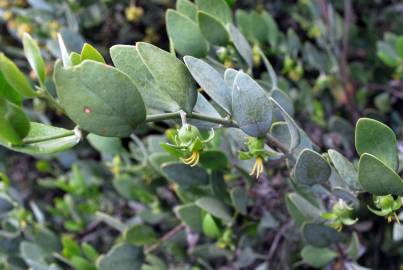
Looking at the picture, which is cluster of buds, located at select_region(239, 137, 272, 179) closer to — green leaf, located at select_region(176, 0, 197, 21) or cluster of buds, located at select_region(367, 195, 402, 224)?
cluster of buds, located at select_region(367, 195, 402, 224)

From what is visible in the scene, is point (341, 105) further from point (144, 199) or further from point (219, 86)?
point (219, 86)

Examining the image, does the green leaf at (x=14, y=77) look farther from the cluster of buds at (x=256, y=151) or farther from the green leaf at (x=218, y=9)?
the green leaf at (x=218, y=9)

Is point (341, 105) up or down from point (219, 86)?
down

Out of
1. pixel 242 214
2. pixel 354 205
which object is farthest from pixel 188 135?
pixel 242 214

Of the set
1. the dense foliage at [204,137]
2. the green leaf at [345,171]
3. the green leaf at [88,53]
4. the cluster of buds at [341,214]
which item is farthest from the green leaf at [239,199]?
the green leaf at [88,53]

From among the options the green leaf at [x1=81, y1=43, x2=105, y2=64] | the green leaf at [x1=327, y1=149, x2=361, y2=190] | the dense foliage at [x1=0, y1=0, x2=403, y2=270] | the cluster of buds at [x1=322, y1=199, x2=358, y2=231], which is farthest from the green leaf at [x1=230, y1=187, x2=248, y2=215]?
the green leaf at [x1=81, y1=43, x2=105, y2=64]

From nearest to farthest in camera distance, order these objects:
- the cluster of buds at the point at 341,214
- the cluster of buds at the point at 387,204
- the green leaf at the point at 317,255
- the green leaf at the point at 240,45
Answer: the cluster of buds at the point at 387,204, the cluster of buds at the point at 341,214, the green leaf at the point at 240,45, the green leaf at the point at 317,255
